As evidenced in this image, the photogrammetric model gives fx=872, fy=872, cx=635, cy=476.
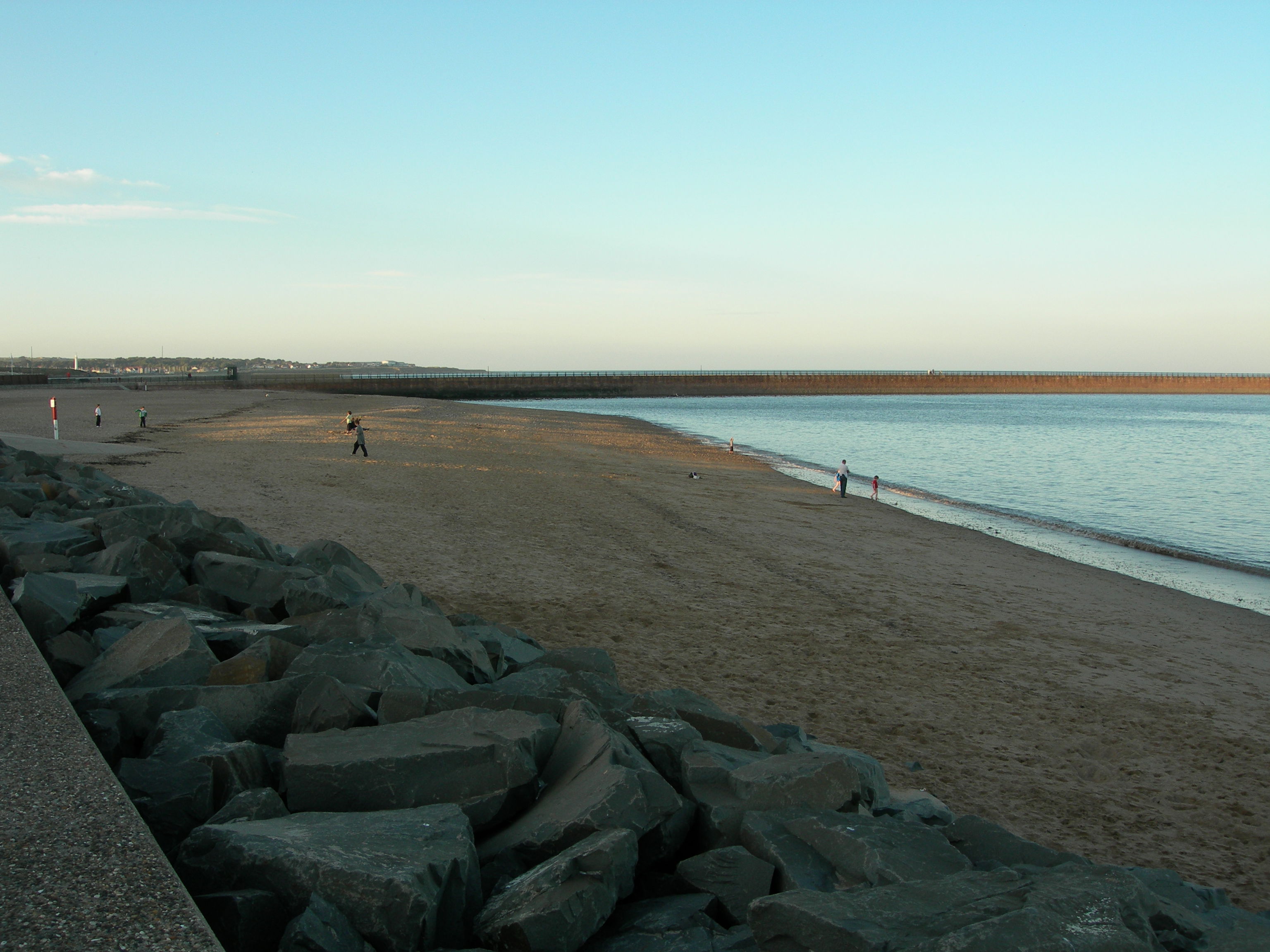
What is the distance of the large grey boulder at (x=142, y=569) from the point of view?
572 centimetres

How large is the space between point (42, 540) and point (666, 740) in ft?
16.6

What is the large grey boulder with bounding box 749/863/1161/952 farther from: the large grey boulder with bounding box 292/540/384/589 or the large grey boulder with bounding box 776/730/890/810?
the large grey boulder with bounding box 292/540/384/589

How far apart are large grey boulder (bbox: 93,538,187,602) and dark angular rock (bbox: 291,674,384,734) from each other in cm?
259

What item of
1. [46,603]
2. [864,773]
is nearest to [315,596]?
[46,603]

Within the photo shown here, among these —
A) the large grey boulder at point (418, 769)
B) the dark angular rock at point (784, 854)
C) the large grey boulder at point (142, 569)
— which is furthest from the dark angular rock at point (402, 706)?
the large grey boulder at point (142, 569)

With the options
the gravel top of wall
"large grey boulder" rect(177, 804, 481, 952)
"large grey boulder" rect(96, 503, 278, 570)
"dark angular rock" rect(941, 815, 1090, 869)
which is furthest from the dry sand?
the gravel top of wall

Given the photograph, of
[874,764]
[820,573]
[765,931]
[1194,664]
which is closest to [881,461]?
[820,573]

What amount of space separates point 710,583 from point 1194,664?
197 inches

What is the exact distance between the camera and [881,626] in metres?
9.10

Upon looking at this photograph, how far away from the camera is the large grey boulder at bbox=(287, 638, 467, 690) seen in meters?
4.14

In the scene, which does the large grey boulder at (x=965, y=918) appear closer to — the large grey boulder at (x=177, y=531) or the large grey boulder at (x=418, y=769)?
the large grey boulder at (x=418, y=769)

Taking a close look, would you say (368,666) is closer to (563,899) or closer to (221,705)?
(221,705)

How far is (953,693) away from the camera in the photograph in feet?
23.5

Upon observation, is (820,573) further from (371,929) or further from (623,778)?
(371,929)
